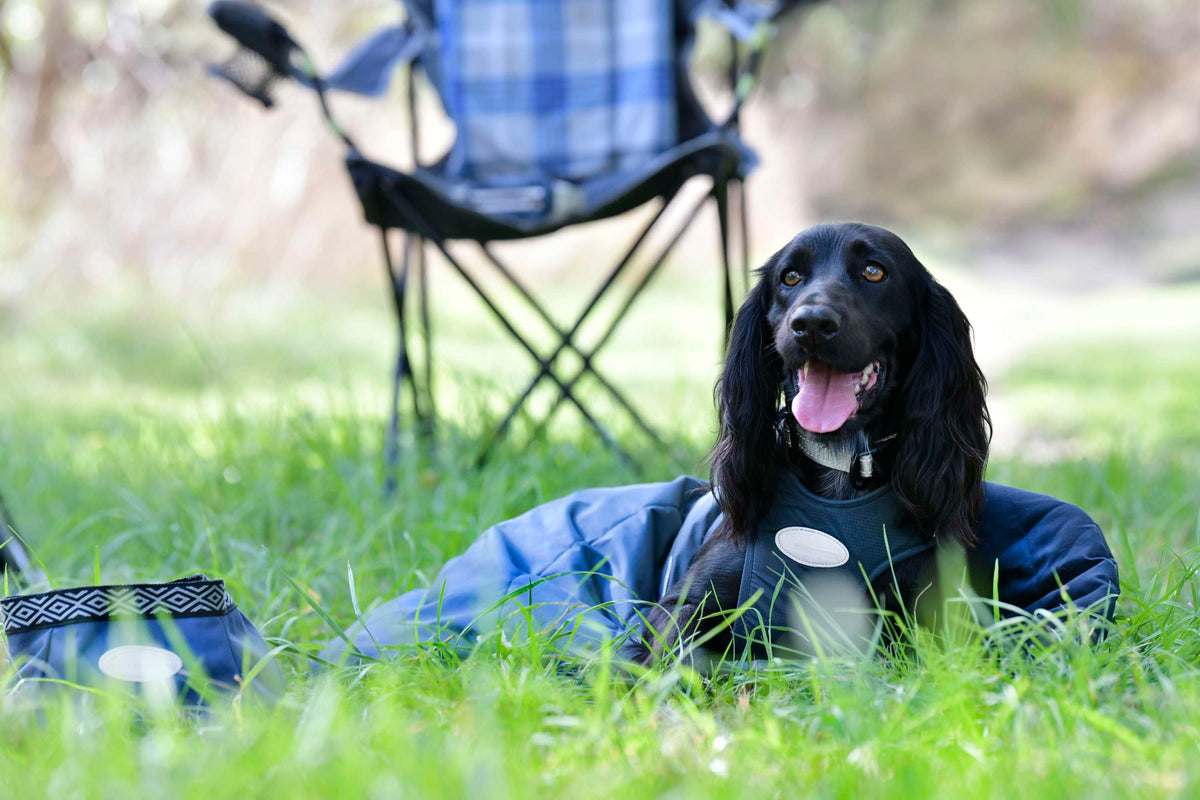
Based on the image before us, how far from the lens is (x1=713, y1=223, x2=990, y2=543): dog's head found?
5.60ft

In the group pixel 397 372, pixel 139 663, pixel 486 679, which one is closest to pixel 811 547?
pixel 486 679

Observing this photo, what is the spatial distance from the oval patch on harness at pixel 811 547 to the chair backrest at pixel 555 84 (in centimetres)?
178

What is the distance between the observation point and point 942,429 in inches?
68.1

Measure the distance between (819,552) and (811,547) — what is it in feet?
0.05

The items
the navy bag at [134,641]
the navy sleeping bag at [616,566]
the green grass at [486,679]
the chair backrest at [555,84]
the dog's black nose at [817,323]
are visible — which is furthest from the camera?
the chair backrest at [555,84]

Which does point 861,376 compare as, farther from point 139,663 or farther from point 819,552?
point 139,663

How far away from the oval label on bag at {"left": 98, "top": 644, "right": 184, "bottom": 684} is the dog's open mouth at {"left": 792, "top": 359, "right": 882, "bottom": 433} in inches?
39.5

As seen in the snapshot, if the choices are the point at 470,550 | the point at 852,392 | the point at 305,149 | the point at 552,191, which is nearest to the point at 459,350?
the point at 305,149

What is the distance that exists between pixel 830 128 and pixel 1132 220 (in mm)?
4278

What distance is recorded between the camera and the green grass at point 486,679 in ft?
3.89

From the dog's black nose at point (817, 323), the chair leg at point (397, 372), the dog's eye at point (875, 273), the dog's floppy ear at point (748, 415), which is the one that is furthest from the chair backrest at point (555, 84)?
the dog's black nose at point (817, 323)

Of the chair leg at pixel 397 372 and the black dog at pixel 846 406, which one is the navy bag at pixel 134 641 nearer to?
the black dog at pixel 846 406

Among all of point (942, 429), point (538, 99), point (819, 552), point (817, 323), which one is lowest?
point (819, 552)

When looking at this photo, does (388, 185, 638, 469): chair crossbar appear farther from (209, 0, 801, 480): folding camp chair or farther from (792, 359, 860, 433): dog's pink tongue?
(792, 359, 860, 433): dog's pink tongue
